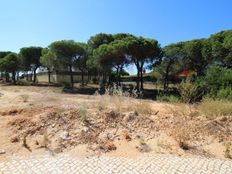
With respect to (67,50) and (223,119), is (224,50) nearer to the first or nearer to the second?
(67,50)

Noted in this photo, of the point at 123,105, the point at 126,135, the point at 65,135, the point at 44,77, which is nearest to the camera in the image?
the point at 126,135

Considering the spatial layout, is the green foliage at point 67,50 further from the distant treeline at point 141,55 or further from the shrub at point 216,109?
the shrub at point 216,109

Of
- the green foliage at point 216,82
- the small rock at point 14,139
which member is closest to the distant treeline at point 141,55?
the green foliage at point 216,82

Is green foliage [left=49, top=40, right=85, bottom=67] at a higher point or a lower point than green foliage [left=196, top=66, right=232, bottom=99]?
higher

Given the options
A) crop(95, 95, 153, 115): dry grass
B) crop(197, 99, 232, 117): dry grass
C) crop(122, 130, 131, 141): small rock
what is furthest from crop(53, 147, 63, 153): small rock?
crop(197, 99, 232, 117): dry grass

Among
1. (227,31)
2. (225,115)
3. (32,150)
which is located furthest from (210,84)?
(227,31)

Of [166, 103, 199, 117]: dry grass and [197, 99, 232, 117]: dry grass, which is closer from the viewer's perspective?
[197, 99, 232, 117]: dry grass

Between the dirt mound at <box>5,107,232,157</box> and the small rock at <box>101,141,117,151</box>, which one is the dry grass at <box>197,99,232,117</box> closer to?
the dirt mound at <box>5,107,232,157</box>

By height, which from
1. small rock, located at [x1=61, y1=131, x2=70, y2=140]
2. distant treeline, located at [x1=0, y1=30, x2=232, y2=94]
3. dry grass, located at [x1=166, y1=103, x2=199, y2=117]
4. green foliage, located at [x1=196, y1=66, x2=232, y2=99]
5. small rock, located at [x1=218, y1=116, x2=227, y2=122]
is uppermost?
distant treeline, located at [x1=0, y1=30, x2=232, y2=94]

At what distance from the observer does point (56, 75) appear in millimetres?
46594

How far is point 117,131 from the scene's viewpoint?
756 cm

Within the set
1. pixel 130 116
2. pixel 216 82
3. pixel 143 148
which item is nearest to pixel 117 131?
pixel 130 116

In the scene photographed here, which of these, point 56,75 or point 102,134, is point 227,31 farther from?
point 56,75

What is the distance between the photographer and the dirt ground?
21.7 ft
